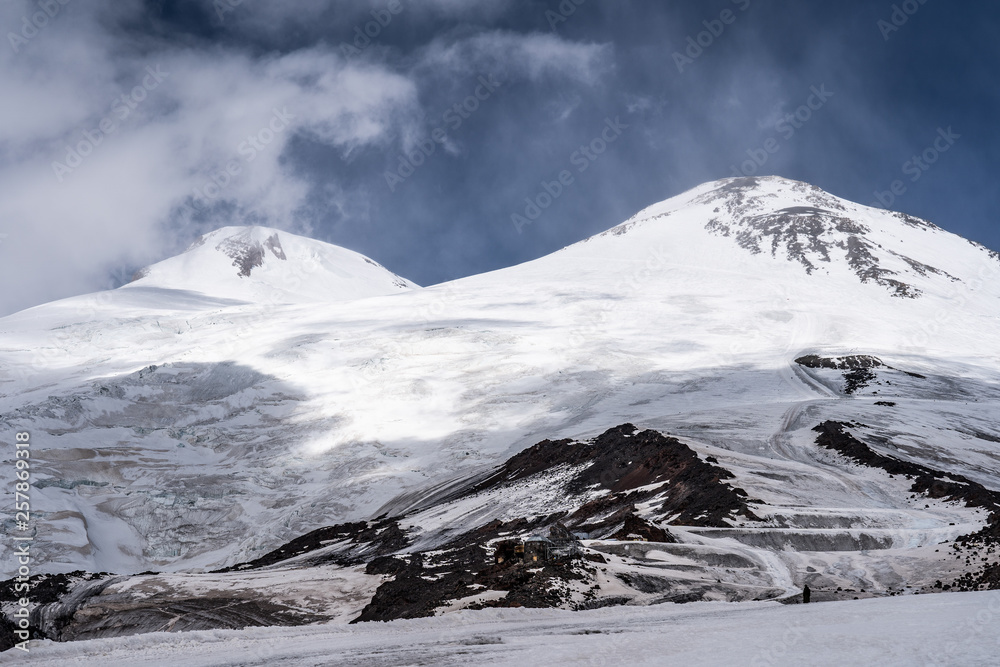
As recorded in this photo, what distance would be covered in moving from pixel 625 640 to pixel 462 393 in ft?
186

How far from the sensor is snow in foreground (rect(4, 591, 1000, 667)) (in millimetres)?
9586

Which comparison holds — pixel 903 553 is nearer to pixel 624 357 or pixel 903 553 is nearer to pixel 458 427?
pixel 458 427

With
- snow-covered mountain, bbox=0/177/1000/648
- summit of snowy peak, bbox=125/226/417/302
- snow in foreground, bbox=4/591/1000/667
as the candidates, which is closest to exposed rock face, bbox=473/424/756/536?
snow-covered mountain, bbox=0/177/1000/648

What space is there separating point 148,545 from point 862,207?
622 ft

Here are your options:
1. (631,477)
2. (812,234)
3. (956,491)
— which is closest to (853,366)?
(956,491)

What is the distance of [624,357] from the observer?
78.1 metres

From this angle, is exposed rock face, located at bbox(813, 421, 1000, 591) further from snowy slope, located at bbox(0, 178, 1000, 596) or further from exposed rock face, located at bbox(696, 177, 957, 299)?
exposed rock face, located at bbox(696, 177, 957, 299)

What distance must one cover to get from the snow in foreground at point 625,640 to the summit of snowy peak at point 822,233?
115222mm

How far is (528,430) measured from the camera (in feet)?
195

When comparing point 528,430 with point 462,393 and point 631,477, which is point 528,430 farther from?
point 631,477

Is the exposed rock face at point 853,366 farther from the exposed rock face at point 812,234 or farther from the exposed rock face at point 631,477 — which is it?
the exposed rock face at point 812,234

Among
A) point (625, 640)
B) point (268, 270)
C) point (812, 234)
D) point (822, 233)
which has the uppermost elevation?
point (268, 270)

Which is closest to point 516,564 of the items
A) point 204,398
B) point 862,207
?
point 204,398

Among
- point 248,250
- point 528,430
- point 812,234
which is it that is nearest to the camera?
point 528,430
